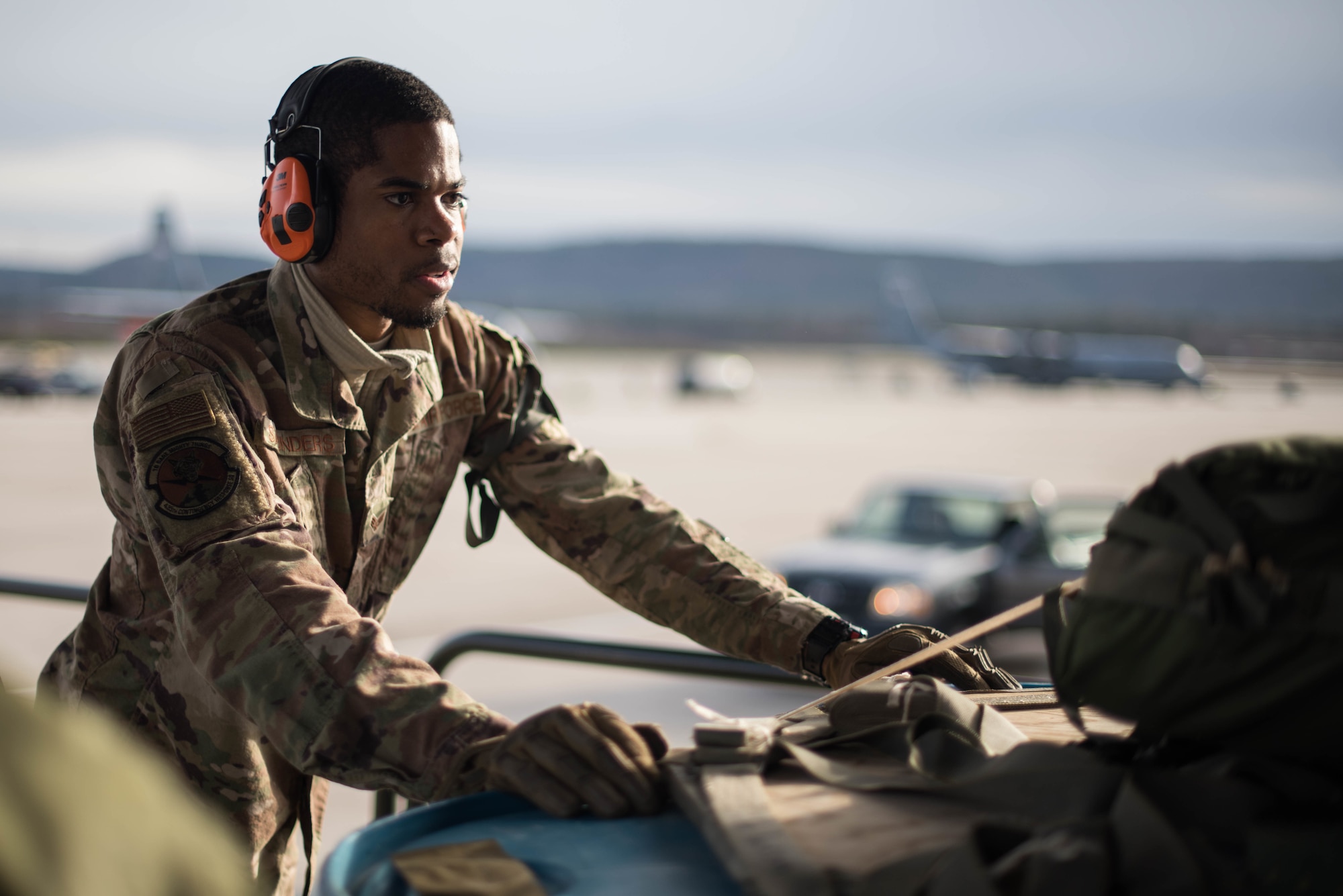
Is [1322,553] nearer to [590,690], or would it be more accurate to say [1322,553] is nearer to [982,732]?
[982,732]

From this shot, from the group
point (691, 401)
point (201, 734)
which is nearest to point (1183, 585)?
point (201, 734)

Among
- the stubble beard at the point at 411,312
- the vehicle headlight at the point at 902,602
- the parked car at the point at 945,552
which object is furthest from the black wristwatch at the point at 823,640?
the vehicle headlight at the point at 902,602

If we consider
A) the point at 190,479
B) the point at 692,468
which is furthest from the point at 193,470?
the point at 692,468

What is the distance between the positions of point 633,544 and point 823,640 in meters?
0.41

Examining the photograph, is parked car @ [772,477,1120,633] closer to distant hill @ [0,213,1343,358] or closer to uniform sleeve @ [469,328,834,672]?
uniform sleeve @ [469,328,834,672]

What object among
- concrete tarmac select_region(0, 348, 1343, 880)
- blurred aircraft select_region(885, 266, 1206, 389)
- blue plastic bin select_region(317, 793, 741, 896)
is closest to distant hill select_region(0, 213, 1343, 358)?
blurred aircraft select_region(885, 266, 1206, 389)

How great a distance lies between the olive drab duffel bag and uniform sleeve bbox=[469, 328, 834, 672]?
816 millimetres

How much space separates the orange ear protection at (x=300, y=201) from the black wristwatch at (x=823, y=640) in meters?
1.03

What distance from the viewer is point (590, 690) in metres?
8.47

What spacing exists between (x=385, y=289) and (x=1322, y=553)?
4.71 feet

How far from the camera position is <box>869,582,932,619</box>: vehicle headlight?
27.2 feet

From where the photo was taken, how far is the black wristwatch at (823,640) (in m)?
1.91

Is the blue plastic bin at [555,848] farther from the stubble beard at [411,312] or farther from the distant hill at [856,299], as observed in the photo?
the distant hill at [856,299]

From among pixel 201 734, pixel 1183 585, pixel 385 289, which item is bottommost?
pixel 201 734
